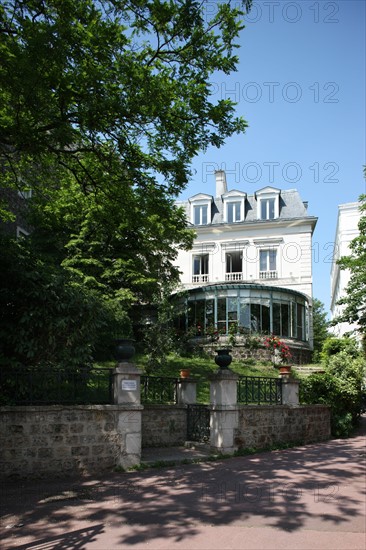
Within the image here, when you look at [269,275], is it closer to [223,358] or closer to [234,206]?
[234,206]

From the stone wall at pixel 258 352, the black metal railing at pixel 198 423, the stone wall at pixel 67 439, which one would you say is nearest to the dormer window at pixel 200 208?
the stone wall at pixel 258 352

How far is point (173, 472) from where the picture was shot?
867 centimetres

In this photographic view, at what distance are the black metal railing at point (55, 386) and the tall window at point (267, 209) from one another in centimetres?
2821

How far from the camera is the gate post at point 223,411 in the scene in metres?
10.4

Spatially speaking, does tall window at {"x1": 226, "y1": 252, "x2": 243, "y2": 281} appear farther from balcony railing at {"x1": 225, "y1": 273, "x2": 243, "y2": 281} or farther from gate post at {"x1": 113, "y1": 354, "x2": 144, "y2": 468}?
gate post at {"x1": 113, "y1": 354, "x2": 144, "y2": 468}

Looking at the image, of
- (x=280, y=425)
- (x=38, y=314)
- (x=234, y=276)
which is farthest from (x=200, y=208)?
(x=38, y=314)

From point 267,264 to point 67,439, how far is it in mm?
27801

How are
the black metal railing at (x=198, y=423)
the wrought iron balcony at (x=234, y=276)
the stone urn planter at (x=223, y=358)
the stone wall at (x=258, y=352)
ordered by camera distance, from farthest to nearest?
the wrought iron balcony at (x=234, y=276), the stone wall at (x=258, y=352), the black metal railing at (x=198, y=423), the stone urn planter at (x=223, y=358)

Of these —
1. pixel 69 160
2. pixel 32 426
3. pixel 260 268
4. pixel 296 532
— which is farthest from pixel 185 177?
pixel 260 268

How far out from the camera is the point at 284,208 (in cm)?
3578

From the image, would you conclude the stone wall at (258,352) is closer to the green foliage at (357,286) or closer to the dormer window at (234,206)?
the green foliage at (357,286)

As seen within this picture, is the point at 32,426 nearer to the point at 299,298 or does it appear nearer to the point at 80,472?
the point at 80,472

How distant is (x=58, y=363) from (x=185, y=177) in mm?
5174

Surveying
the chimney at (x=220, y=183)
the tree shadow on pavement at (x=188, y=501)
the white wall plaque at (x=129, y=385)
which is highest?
the chimney at (x=220, y=183)
